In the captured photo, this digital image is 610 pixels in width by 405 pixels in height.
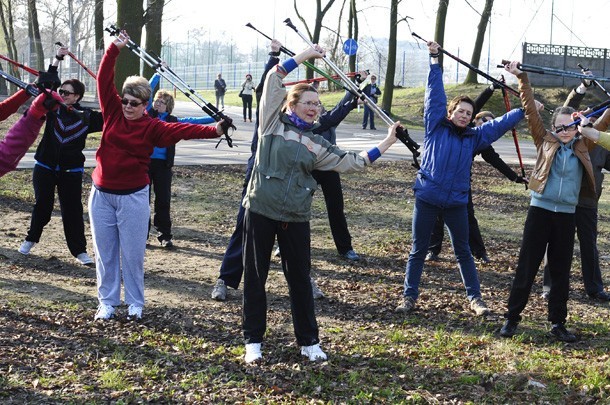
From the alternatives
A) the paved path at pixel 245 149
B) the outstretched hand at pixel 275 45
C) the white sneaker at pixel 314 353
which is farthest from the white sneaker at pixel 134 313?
the paved path at pixel 245 149

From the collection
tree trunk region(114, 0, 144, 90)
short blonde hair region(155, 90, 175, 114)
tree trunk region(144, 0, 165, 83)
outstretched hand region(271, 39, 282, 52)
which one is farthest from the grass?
tree trunk region(144, 0, 165, 83)

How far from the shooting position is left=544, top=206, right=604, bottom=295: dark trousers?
7.74 m

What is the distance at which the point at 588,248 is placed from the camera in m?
7.88

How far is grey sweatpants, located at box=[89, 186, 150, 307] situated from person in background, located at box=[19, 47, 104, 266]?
165 centimetres

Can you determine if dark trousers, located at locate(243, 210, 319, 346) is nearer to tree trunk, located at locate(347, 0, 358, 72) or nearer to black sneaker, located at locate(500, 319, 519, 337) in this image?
black sneaker, located at locate(500, 319, 519, 337)

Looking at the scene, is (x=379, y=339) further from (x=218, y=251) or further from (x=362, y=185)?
(x=362, y=185)

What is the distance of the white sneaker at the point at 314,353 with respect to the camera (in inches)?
227

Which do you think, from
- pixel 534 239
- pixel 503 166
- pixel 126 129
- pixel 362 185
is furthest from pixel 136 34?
pixel 534 239

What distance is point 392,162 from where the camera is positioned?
19594mm

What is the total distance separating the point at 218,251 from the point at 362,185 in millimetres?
6490

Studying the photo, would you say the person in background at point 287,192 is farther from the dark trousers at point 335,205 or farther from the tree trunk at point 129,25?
the tree trunk at point 129,25

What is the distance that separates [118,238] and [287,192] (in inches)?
71.2

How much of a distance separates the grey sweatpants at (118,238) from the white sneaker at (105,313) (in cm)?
4

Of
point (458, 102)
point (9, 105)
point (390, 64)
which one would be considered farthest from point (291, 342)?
point (390, 64)
